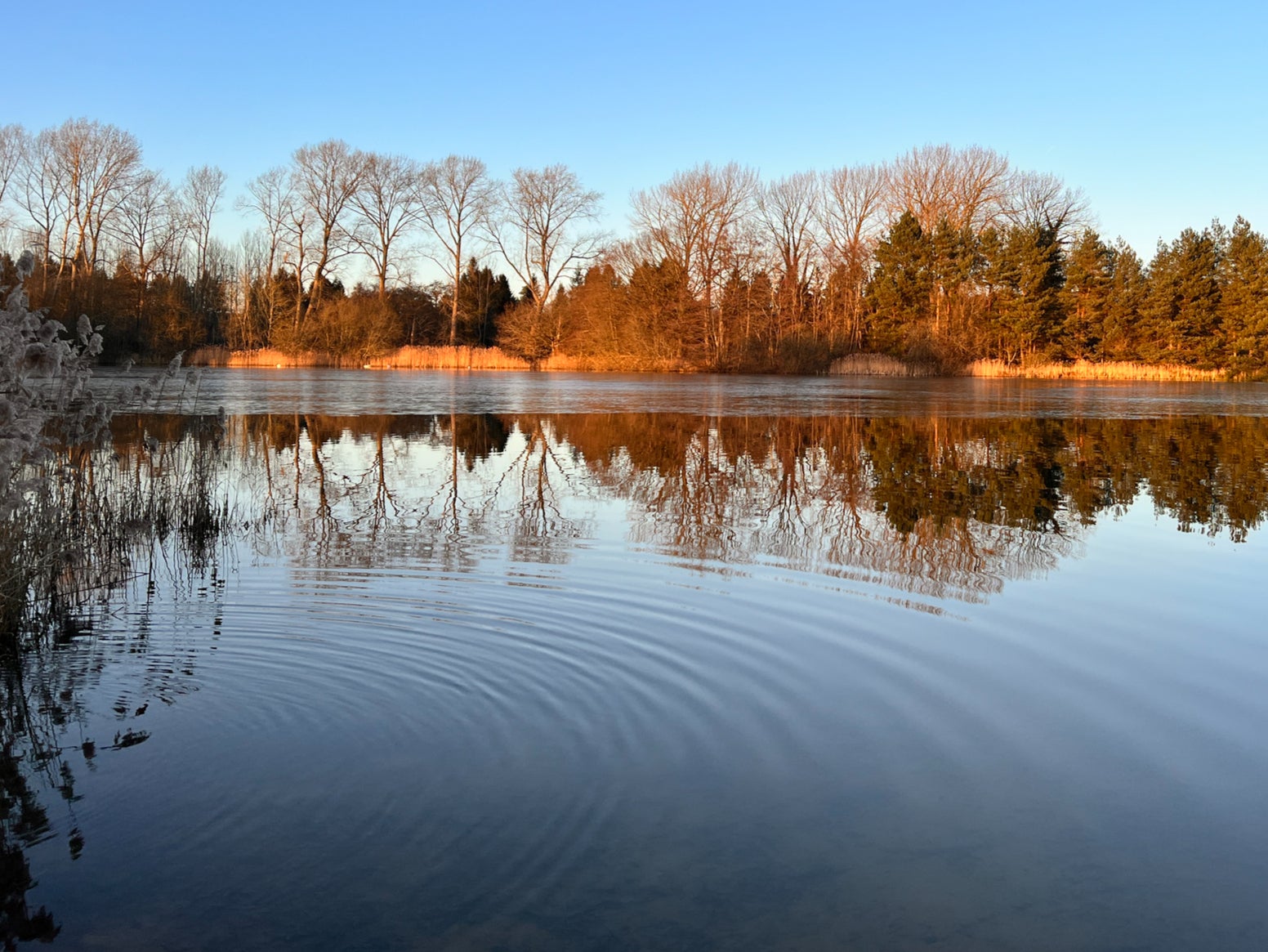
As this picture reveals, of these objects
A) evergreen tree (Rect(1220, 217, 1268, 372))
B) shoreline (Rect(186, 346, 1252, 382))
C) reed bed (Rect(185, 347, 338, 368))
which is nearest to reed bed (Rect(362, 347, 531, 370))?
shoreline (Rect(186, 346, 1252, 382))

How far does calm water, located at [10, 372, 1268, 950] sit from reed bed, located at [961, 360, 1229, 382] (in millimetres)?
41450

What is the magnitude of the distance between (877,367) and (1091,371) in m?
9.46

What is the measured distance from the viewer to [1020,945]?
2.47 m

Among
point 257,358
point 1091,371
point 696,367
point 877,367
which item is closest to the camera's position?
point 257,358

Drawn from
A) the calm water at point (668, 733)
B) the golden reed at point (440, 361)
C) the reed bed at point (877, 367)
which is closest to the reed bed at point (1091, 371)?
the reed bed at point (877, 367)

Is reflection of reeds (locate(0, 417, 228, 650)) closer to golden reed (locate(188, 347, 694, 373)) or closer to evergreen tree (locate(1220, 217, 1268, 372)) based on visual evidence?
golden reed (locate(188, 347, 694, 373))

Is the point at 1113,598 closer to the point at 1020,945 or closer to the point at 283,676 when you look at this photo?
the point at 1020,945

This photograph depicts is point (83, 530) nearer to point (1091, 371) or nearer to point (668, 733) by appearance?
point (668, 733)

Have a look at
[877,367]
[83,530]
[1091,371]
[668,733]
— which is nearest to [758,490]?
[83,530]

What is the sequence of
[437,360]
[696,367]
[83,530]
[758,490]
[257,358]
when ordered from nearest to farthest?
[83,530] < [758,490] < [257,358] < [437,360] < [696,367]

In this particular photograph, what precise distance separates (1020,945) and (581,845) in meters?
1.14

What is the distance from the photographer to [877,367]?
49188 millimetres

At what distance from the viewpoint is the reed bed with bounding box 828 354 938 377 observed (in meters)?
47.8

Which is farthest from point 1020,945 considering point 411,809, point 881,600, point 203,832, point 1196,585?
point 1196,585
